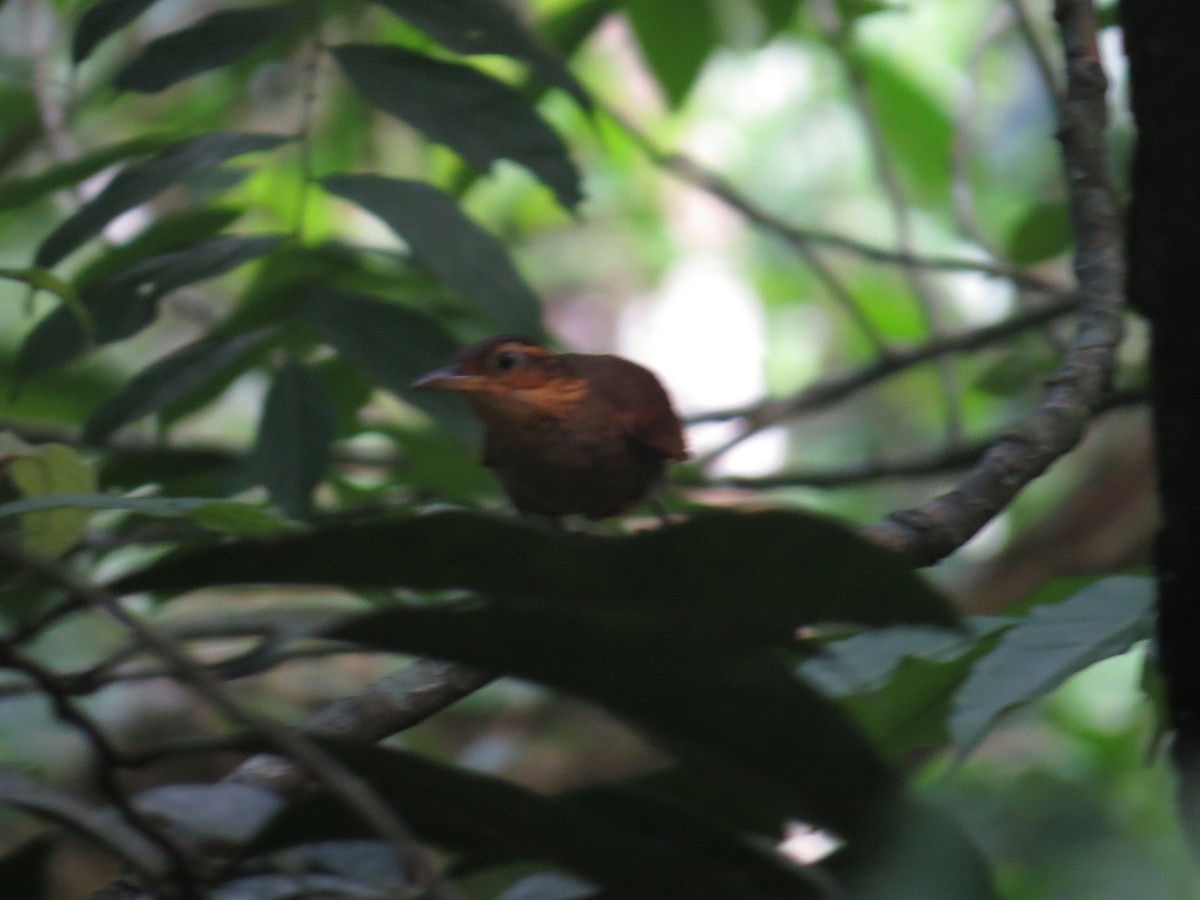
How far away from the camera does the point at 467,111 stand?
2447 mm

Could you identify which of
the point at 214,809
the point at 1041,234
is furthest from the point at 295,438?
the point at 1041,234

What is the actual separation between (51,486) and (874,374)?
261 centimetres

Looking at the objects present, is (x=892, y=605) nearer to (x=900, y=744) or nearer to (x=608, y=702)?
(x=608, y=702)

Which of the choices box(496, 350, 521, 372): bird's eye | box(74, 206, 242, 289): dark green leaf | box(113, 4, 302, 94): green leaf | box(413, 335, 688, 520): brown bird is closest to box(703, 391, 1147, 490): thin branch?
box(413, 335, 688, 520): brown bird

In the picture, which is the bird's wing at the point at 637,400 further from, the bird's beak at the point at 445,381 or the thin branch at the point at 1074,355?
the thin branch at the point at 1074,355

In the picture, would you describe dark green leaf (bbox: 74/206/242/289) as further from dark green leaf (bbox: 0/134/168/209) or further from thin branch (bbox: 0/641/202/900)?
thin branch (bbox: 0/641/202/900)

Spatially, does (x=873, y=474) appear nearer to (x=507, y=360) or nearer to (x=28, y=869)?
(x=507, y=360)

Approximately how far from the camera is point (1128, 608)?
1539mm

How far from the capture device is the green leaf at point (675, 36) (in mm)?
3395

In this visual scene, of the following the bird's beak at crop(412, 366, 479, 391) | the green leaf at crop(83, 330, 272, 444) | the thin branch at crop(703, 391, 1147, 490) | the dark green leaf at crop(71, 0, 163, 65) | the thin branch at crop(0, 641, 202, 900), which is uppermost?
the dark green leaf at crop(71, 0, 163, 65)

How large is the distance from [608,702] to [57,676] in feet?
1.38

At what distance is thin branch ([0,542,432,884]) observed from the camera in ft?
2.77

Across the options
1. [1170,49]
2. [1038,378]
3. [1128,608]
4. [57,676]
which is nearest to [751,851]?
[57,676]

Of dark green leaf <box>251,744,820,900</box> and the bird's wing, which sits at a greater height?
dark green leaf <box>251,744,820,900</box>
